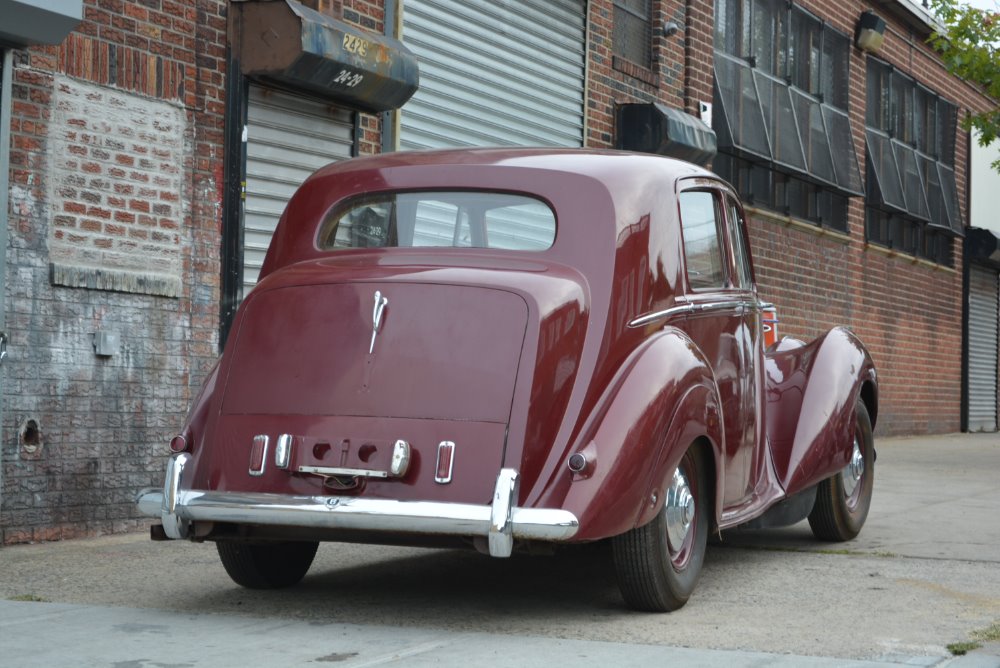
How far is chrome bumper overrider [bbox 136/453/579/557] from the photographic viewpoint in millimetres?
4914

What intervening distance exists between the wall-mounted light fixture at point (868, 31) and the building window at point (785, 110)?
31 centimetres

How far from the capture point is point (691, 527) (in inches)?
230

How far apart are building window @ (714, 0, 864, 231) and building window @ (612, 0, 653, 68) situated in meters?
1.40

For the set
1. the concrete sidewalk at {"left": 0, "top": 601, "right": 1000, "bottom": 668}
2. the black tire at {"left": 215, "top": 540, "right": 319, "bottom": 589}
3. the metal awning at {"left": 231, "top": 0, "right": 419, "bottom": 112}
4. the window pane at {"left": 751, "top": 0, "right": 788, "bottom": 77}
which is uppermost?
the window pane at {"left": 751, "top": 0, "right": 788, "bottom": 77}

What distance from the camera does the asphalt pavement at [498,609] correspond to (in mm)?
4676

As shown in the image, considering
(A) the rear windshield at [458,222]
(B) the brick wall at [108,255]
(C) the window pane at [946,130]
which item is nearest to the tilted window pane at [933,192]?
(C) the window pane at [946,130]

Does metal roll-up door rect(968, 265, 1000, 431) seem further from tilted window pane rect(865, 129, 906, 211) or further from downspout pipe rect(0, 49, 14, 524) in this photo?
downspout pipe rect(0, 49, 14, 524)

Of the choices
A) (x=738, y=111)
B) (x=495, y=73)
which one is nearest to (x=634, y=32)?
(x=738, y=111)

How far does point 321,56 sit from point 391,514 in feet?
16.4

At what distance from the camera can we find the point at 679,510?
18.8 feet

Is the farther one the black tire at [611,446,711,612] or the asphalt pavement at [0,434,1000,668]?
the black tire at [611,446,711,612]

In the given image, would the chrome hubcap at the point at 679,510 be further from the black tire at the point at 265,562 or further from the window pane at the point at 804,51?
the window pane at the point at 804,51

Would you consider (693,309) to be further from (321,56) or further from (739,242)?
(321,56)

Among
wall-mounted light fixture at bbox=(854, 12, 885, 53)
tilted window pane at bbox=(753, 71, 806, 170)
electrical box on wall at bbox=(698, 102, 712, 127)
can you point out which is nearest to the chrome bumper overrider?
electrical box on wall at bbox=(698, 102, 712, 127)
